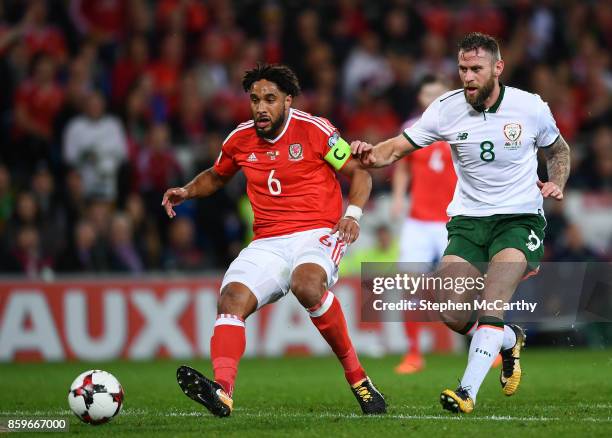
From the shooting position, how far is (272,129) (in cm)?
802

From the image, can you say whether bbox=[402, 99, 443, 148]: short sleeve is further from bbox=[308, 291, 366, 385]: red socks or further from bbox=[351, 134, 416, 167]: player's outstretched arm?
bbox=[308, 291, 366, 385]: red socks

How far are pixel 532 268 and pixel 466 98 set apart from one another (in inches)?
48.5

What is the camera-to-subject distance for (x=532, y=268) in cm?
791

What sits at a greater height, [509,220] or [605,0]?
[605,0]

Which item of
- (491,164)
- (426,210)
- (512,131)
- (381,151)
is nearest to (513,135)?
(512,131)

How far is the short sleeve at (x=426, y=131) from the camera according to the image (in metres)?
8.05

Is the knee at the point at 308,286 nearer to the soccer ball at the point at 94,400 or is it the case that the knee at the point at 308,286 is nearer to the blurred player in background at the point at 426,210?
the soccer ball at the point at 94,400

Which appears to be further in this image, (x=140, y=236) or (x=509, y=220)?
(x=140, y=236)

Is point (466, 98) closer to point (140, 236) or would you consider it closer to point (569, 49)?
point (140, 236)

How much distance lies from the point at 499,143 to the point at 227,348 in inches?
89.4

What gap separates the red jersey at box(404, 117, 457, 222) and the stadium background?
3.14 meters

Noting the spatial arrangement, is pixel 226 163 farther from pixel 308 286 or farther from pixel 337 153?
pixel 308 286

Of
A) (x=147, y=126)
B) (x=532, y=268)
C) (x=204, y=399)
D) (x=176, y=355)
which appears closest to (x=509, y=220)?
(x=532, y=268)

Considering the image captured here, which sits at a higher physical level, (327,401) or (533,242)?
(533,242)
